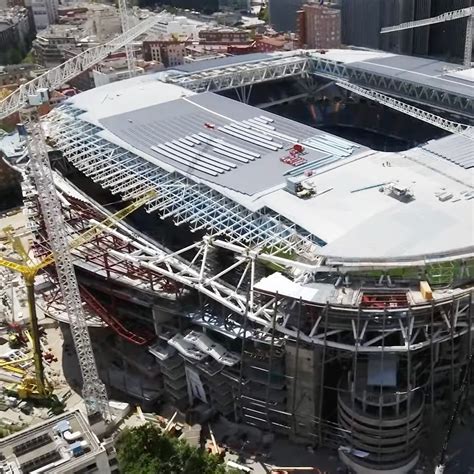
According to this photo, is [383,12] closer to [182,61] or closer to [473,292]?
[182,61]

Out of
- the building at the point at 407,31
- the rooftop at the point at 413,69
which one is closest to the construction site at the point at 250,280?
the rooftop at the point at 413,69

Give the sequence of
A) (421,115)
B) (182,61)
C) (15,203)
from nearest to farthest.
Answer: (421,115), (15,203), (182,61)

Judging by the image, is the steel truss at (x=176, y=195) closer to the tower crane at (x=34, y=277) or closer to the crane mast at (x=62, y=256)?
the tower crane at (x=34, y=277)

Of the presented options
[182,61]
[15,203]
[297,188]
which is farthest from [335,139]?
[182,61]

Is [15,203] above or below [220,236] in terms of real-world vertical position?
below

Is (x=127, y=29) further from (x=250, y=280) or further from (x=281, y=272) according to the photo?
(x=281, y=272)

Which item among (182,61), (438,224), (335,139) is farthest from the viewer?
(182,61)

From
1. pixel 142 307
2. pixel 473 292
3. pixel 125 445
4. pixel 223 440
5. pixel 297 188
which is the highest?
pixel 297 188
